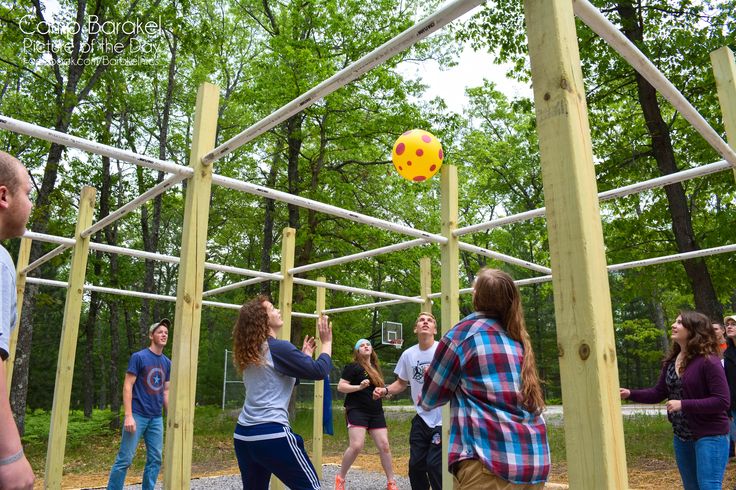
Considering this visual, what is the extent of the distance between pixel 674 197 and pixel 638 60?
8135 mm

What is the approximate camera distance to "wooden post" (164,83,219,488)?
2967 millimetres

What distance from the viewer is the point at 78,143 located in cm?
298

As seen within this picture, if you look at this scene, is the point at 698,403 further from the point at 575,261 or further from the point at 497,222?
the point at 575,261

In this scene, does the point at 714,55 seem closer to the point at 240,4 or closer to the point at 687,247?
the point at 687,247

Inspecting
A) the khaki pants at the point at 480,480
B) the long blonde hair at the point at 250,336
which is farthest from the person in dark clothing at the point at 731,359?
the long blonde hair at the point at 250,336

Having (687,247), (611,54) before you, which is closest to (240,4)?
(611,54)

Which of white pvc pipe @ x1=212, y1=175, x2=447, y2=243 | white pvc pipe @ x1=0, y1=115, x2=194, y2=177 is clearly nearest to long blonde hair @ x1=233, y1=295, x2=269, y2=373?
Answer: white pvc pipe @ x1=212, y1=175, x2=447, y2=243

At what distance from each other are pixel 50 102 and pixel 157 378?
10914 mm

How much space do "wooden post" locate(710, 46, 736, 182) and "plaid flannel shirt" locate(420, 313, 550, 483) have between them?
258 cm

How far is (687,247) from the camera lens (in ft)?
30.6

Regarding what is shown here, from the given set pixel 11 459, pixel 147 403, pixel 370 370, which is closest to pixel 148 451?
pixel 147 403

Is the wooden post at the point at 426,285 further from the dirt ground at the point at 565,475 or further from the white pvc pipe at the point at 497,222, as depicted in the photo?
the dirt ground at the point at 565,475

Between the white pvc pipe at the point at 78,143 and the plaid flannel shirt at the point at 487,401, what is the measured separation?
1.79 meters

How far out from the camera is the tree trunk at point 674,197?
31.2 ft
